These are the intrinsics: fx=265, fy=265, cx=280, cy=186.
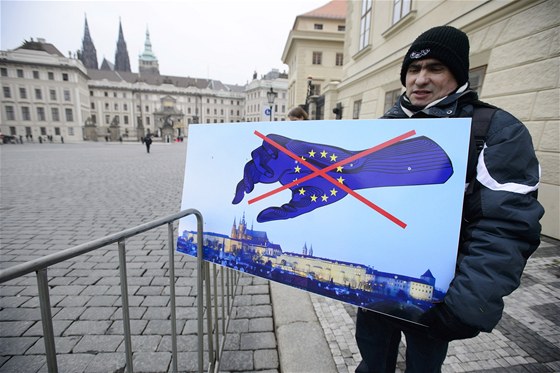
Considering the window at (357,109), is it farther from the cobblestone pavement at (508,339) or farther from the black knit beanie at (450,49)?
the black knit beanie at (450,49)

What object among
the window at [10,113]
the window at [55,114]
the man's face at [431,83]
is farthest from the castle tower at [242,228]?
the window at [10,113]

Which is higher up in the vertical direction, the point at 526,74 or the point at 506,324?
the point at 526,74

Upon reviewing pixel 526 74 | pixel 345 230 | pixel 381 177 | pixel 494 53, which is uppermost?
pixel 494 53

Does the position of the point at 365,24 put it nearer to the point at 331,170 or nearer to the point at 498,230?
the point at 331,170

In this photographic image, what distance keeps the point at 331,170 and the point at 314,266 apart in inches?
19.9

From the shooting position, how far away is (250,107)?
3605 inches

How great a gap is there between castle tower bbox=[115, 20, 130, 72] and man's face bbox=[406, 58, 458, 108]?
4947 inches

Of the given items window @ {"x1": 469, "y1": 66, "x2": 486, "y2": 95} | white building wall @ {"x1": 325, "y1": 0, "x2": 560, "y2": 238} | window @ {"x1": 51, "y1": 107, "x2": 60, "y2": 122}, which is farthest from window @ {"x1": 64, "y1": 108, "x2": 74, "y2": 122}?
window @ {"x1": 469, "y1": 66, "x2": 486, "y2": 95}

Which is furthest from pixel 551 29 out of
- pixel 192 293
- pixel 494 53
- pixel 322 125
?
pixel 192 293

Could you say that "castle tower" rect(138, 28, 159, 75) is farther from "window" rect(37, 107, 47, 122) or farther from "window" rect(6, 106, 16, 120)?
"window" rect(6, 106, 16, 120)

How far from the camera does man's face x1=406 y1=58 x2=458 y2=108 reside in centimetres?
137

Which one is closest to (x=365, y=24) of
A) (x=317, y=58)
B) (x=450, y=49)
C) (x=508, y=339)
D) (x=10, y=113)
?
(x=450, y=49)

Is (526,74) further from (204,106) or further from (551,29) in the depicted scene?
(204,106)

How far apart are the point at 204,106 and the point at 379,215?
10100cm
